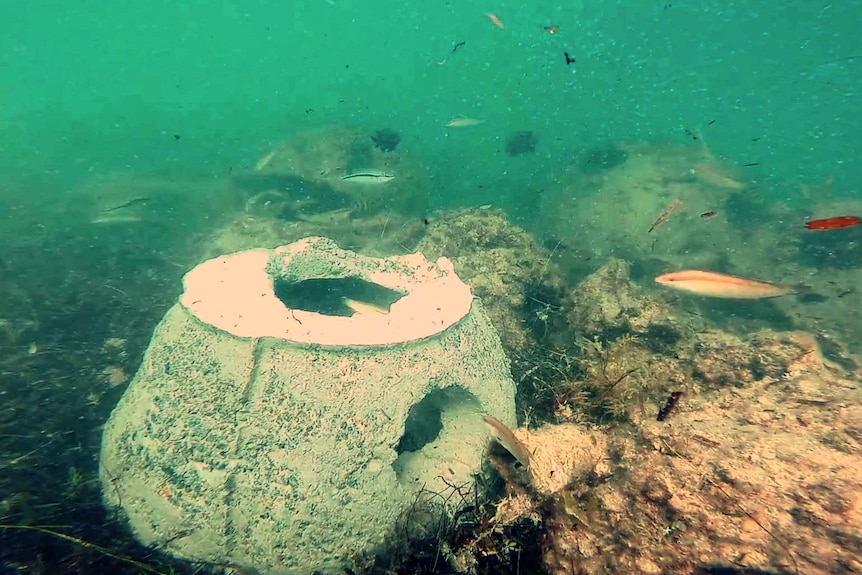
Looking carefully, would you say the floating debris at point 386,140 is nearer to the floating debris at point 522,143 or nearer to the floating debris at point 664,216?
the floating debris at point 522,143

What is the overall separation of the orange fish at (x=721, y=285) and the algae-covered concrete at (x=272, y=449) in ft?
6.11

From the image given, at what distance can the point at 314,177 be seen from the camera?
13.0 meters

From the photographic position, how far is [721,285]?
123 inches

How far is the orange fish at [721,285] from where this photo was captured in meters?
3.00

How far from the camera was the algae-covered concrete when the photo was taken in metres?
3.25

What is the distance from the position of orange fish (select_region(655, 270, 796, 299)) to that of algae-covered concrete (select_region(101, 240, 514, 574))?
1.86 metres

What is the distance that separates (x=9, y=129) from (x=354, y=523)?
4900 cm

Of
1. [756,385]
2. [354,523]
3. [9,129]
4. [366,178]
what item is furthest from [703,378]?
[9,129]

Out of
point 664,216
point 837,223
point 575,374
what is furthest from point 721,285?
point 664,216

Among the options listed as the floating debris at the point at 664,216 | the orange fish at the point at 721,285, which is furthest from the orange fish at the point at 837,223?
the floating debris at the point at 664,216

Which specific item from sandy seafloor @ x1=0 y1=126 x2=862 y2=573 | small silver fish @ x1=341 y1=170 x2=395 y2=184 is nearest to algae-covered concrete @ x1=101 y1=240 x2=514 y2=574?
sandy seafloor @ x1=0 y1=126 x2=862 y2=573

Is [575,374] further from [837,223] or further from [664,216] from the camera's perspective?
[664,216]

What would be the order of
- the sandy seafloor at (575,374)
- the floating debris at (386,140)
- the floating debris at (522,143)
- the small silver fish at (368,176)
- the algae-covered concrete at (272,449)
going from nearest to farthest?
1. the sandy seafloor at (575,374)
2. the algae-covered concrete at (272,449)
3. the small silver fish at (368,176)
4. the floating debris at (386,140)
5. the floating debris at (522,143)

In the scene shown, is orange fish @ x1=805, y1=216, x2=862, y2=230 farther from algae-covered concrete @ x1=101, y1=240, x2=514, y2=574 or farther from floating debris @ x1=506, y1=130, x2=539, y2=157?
floating debris @ x1=506, y1=130, x2=539, y2=157
